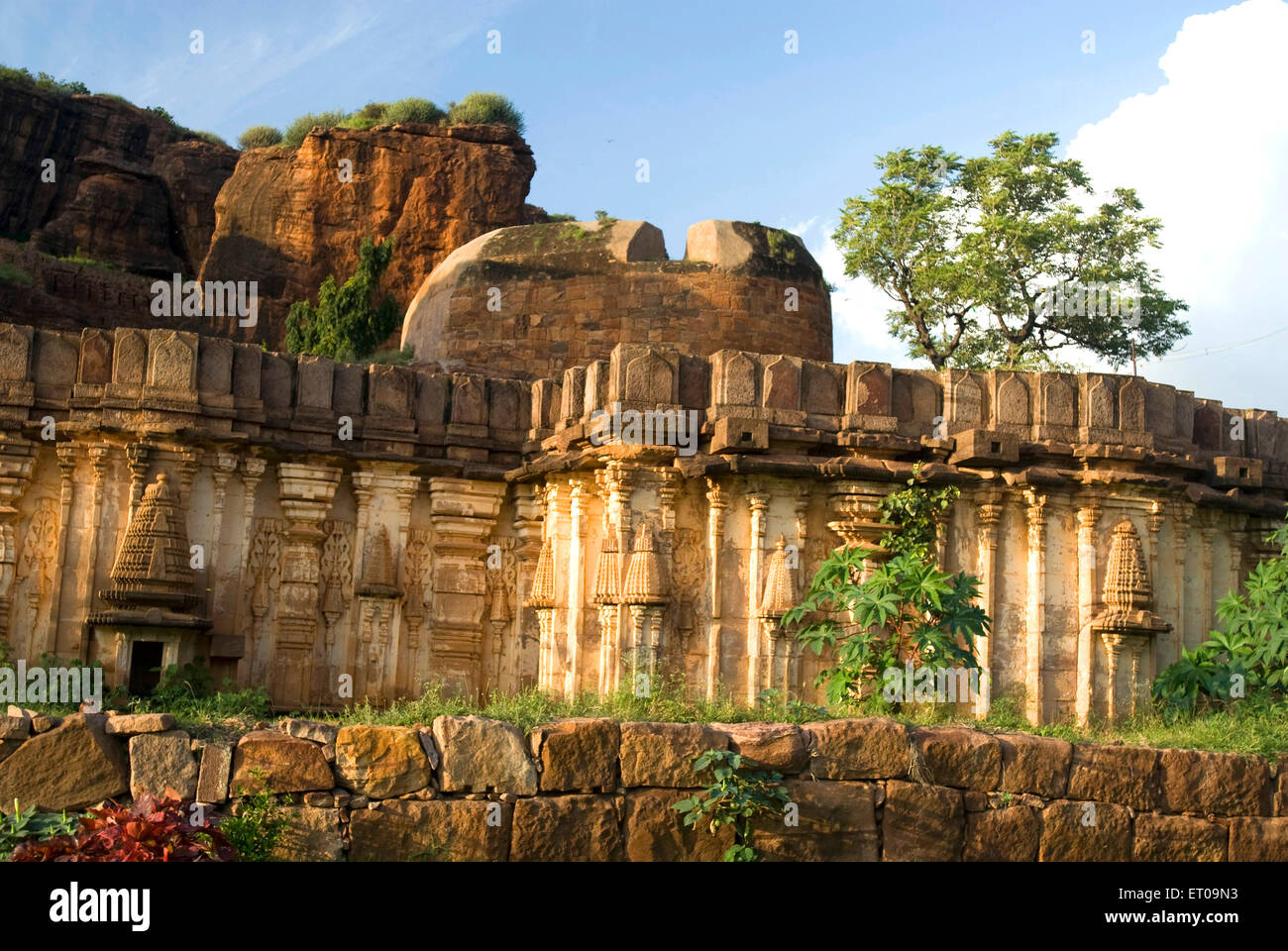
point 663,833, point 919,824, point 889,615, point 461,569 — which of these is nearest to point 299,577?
point 461,569

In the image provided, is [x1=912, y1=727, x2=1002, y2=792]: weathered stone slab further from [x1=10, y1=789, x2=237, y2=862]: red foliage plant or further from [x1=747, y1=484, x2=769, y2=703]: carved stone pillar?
[x1=747, y1=484, x2=769, y2=703]: carved stone pillar

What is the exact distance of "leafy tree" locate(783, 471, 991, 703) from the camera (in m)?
12.3

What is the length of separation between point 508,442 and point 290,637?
3.37 m

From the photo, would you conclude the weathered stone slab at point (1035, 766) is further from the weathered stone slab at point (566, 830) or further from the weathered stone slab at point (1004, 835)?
the weathered stone slab at point (566, 830)

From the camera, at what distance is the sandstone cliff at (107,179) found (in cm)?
4291

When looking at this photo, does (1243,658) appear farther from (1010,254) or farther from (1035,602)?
(1010,254)

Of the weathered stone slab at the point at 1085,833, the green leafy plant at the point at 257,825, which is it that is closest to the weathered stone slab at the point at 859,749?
the weathered stone slab at the point at 1085,833

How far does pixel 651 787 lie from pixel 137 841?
3025mm

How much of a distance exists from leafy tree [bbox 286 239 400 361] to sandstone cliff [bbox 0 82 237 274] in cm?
1558
